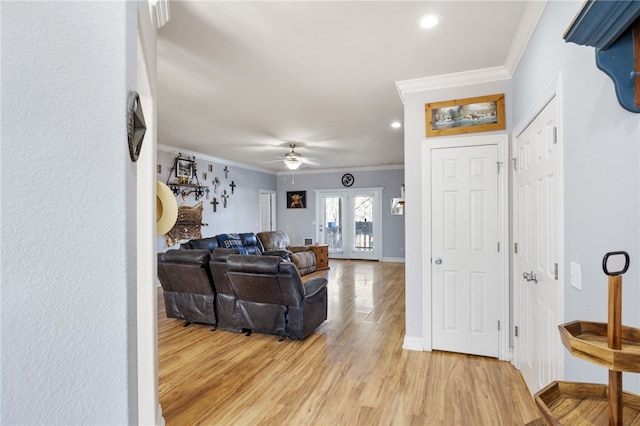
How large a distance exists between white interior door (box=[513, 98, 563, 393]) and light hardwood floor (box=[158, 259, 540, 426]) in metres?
0.36

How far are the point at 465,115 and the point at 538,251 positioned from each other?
1486 millimetres

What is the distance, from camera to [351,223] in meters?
9.47

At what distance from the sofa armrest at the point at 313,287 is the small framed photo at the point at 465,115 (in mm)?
1988

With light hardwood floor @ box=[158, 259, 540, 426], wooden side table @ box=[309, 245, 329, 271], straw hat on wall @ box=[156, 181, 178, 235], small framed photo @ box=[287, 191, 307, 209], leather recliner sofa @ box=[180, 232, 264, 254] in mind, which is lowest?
light hardwood floor @ box=[158, 259, 540, 426]

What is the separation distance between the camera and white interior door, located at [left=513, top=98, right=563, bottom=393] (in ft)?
5.78

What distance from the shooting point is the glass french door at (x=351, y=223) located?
9.16m

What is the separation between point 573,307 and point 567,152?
728 mm

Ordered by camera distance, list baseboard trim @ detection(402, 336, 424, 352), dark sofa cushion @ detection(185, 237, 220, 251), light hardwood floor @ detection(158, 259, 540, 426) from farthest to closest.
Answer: dark sofa cushion @ detection(185, 237, 220, 251), baseboard trim @ detection(402, 336, 424, 352), light hardwood floor @ detection(158, 259, 540, 426)

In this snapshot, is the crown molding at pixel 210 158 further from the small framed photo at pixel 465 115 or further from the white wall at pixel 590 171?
the white wall at pixel 590 171

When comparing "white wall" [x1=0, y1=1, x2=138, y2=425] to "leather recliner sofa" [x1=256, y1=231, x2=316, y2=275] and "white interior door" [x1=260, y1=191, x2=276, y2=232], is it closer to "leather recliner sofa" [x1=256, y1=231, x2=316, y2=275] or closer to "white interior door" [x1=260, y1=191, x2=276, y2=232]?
"leather recliner sofa" [x1=256, y1=231, x2=316, y2=275]

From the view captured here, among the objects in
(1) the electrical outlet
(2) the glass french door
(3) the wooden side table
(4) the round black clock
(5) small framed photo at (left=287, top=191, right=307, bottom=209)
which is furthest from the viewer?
(5) small framed photo at (left=287, top=191, right=307, bottom=209)

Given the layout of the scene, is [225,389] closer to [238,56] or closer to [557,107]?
[238,56]

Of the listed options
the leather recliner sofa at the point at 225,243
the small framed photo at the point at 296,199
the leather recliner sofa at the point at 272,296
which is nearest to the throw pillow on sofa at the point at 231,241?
the leather recliner sofa at the point at 225,243

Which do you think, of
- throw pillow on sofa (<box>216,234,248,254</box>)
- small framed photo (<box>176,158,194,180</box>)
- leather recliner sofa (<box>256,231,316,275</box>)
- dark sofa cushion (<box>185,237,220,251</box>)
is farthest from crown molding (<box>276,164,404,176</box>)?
dark sofa cushion (<box>185,237,220,251</box>)
